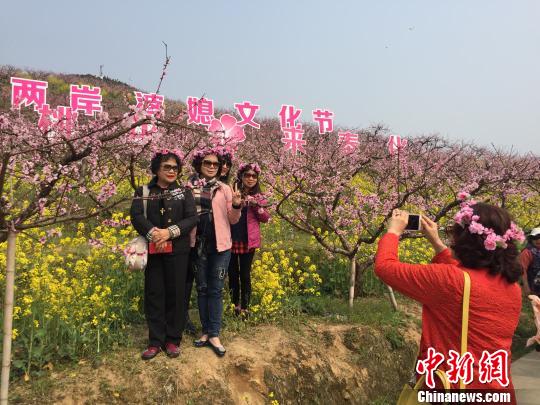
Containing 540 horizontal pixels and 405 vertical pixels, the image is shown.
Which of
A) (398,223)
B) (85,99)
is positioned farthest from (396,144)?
(85,99)

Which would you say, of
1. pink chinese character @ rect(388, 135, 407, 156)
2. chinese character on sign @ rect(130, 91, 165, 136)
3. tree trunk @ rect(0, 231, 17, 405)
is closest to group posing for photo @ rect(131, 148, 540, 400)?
chinese character on sign @ rect(130, 91, 165, 136)

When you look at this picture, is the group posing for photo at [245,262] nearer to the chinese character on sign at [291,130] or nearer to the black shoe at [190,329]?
the black shoe at [190,329]

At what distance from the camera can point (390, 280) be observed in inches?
75.9

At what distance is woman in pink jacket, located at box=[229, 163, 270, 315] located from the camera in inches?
166

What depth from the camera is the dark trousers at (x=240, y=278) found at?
4.40 meters

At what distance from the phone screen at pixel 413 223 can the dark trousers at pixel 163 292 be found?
2174 mm

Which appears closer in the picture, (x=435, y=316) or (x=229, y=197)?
(x=435, y=316)

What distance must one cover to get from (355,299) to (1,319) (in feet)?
15.2

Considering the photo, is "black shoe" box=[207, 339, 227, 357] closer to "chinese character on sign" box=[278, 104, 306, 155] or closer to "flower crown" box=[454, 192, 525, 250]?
"flower crown" box=[454, 192, 525, 250]

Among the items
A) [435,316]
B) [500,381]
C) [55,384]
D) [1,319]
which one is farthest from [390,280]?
[1,319]

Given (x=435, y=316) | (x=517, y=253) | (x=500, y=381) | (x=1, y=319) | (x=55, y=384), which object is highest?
(x=517, y=253)

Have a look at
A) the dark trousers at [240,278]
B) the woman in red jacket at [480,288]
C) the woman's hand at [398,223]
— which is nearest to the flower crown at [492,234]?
the woman in red jacket at [480,288]

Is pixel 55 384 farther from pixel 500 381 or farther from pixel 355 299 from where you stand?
pixel 355 299

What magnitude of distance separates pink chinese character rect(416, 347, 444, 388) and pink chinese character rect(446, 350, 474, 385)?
0.06 metres
